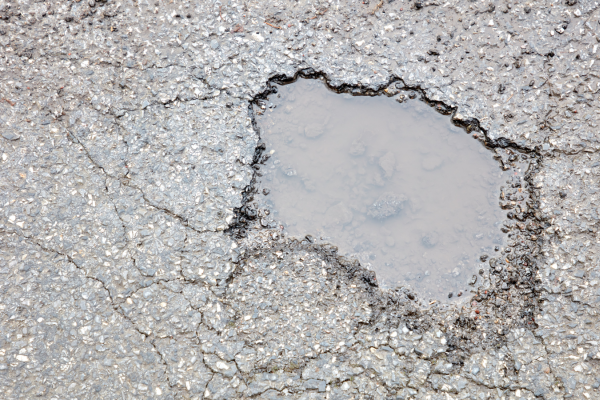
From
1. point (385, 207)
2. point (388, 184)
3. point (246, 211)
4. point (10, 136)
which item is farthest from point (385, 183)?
point (10, 136)

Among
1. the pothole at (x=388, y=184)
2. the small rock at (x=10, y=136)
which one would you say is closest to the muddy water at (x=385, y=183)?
the pothole at (x=388, y=184)

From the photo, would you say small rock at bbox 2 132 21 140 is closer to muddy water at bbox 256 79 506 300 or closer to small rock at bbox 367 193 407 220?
muddy water at bbox 256 79 506 300

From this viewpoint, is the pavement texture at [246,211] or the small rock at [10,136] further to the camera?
the small rock at [10,136]

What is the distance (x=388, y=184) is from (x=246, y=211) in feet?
3.91

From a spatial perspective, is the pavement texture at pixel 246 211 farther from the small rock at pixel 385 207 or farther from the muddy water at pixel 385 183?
the small rock at pixel 385 207

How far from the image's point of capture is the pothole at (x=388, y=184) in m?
2.71

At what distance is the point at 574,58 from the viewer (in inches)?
103

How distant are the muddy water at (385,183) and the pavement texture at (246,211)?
14 cm

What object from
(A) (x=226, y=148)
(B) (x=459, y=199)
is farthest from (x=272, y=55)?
(B) (x=459, y=199)

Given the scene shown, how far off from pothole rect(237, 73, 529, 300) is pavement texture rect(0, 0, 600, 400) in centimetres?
10

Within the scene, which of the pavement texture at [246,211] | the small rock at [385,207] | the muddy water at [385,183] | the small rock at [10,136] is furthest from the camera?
the small rock at [385,207]

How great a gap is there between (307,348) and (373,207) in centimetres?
121

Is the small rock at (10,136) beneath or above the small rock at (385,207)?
beneath

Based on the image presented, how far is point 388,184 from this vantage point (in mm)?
3004
